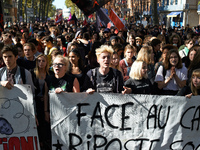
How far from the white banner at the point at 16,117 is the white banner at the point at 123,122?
0.32 meters

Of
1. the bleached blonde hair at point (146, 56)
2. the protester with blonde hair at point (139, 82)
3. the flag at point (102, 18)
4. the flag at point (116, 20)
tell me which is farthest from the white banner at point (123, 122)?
the flag at point (102, 18)

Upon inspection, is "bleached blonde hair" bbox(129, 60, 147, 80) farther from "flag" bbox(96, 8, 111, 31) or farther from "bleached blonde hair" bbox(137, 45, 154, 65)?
"flag" bbox(96, 8, 111, 31)

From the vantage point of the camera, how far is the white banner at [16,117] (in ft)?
11.9

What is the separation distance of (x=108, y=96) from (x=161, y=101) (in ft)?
2.12

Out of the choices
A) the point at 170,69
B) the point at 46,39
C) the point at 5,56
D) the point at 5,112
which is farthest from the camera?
the point at 46,39

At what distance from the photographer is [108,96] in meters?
3.72

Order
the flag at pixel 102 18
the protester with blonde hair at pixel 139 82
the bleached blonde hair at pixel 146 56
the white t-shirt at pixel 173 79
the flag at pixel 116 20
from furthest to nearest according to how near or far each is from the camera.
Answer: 1. the flag at pixel 102 18
2. the flag at pixel 116 20
3. the bleached blonde hair at pixel 146 56
4. the white t-shirt at pixel 173 79
5. the protester with blonde hair at pixel 139 82

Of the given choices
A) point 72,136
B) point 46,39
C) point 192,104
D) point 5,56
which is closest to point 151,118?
point 192,104

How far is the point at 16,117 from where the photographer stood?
3656mm

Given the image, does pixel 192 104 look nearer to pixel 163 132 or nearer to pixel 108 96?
pixel 163 132

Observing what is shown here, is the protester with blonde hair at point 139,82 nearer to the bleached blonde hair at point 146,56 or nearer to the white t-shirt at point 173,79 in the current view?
the white t-shirt at point 173,79

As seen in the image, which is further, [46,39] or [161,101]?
[46,39]

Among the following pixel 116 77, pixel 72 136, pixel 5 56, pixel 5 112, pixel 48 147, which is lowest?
pixel 48 147

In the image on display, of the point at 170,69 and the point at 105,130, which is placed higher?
the point at 170,69
